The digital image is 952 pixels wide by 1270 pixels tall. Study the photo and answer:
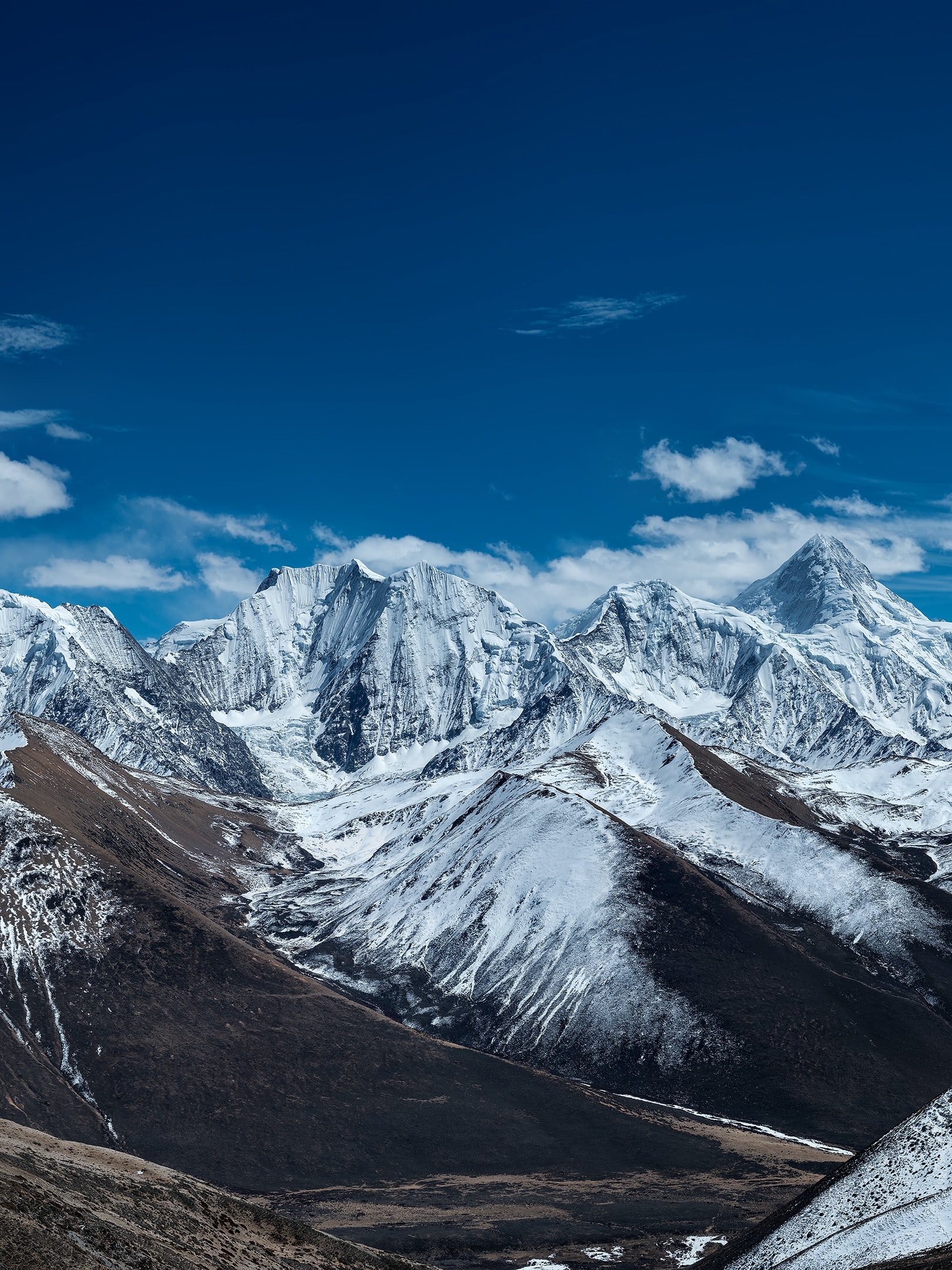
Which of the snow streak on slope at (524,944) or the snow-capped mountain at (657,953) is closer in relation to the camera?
the snow-capped mountain at (657,953)

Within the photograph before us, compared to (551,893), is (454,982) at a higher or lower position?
lower

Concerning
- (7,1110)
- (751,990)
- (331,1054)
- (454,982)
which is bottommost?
(7,1110)

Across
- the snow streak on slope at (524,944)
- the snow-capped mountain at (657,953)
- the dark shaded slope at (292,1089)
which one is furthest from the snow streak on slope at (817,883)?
the dark shaded slope at (292,1089)

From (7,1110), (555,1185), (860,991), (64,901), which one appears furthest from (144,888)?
(860,991)

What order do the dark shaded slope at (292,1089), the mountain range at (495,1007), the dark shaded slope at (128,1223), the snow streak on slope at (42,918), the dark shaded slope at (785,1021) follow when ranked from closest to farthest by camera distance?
the dark shaded slope at (128,1223)
the dark shaded slope at (292,1089)
the mountain range at (495,1007)
the dark shaded slope at (785,1021)
the snow streak on slope at (42,918)

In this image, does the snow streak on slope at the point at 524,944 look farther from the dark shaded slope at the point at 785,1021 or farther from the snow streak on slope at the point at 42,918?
the snow streak on slope at the point at 42,918

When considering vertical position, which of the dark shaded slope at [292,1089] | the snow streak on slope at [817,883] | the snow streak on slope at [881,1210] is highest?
the snow streak on slope at [817,883]

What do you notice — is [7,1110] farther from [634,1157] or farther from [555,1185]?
[634,1157]

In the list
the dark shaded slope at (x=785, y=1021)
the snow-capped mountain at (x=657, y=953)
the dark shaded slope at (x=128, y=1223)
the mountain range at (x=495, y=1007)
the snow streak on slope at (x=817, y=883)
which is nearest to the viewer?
the dark shaded slope at (x=128, y=1223)
